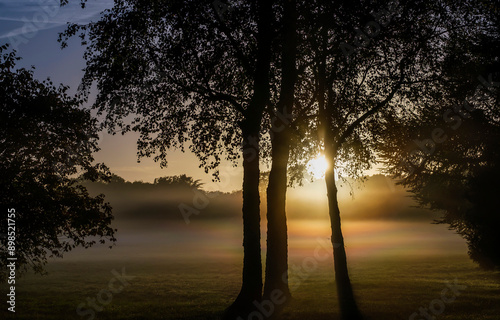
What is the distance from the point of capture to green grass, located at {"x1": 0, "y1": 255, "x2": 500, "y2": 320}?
58.3ft

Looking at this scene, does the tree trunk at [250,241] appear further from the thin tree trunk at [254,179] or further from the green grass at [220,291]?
the green grass at [220,291]

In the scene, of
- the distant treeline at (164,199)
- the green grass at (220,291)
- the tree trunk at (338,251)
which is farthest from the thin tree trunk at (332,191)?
the distant treeline at (164,199)

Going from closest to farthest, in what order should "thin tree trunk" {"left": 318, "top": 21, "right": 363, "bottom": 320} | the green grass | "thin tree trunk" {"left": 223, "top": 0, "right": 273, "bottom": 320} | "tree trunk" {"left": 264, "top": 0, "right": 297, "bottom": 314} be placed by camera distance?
"thin tree trunk" {"left": 223, "top": 0, "right": 273, "bottom": 320}
the green grass
"tree trunk" {"left": 264, "top": 0, "right": 297, "bottom": 314}
"thin tree trunk" {"left": 318, "top": 21, "right": 363, "bottom": 320}

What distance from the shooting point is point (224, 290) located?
83.5ft

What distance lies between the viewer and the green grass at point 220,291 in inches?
699

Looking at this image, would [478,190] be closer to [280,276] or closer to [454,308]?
[454,308]

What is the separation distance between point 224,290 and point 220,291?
1.58 ft

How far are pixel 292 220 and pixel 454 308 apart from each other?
130 metres

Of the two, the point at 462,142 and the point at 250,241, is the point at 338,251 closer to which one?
the point at 250,241

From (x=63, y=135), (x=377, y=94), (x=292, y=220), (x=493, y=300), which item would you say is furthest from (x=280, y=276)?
(x=292, y=220)

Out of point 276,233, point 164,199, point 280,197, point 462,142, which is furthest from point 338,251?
point 164,199

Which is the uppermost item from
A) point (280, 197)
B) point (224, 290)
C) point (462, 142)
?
point (462, 142)

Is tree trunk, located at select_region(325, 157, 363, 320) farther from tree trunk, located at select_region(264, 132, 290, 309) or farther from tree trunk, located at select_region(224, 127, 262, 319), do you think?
tree trunk, located at select_region(224, 127, 262, 319)

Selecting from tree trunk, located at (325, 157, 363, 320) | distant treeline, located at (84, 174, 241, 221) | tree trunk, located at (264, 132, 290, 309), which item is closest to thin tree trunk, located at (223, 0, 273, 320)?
tree trunk, located at (264, 132, 290, 309)
